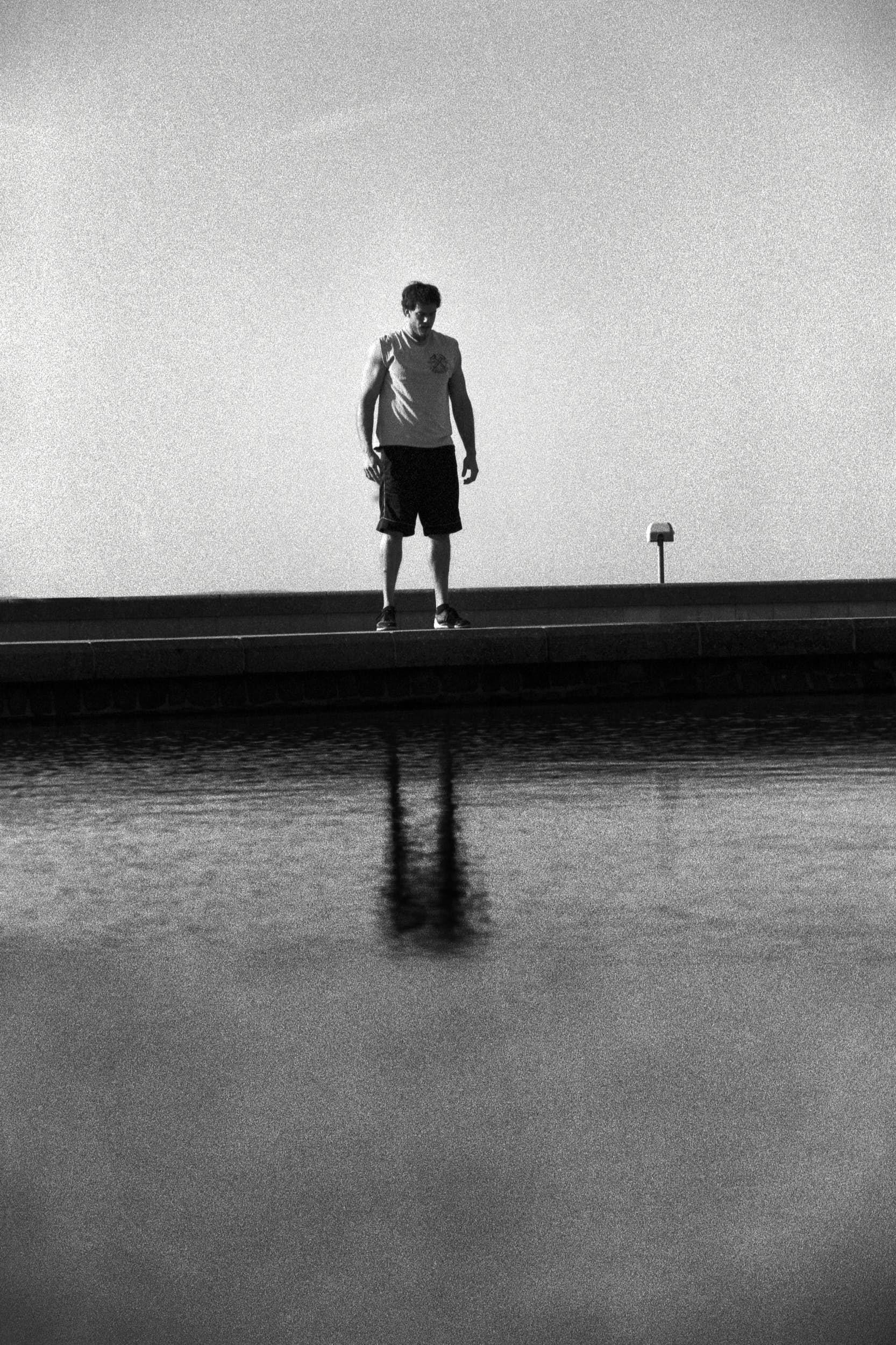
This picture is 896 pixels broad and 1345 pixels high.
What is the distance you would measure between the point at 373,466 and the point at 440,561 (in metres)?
0.52

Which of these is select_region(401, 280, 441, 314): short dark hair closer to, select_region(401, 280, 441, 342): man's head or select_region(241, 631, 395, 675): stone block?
select_region(401, 280, 441, 342): man's head

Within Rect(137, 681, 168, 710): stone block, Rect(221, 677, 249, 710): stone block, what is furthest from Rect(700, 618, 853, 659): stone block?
Rect(137, 681, 168, 710): stone block

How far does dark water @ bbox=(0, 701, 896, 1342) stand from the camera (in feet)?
4.77

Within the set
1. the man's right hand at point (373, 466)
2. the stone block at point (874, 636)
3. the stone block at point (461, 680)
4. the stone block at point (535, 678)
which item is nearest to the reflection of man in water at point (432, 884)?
the stone block at point (461, 680)

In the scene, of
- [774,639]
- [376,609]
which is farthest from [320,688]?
[376,609]

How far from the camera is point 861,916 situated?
2.95 meters

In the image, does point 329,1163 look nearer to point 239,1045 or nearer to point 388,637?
point 239,1045

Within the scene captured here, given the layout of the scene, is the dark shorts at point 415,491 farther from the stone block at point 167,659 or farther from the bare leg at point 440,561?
the stone block at point 167,659

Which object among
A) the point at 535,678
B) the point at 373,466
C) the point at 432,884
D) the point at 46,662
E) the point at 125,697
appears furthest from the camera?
the point at 373,466

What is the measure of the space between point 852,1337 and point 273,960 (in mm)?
1454

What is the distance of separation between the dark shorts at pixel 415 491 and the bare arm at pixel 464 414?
18 centimetres

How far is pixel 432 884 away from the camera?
3.34 m

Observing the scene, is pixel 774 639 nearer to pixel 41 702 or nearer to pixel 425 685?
pixel 425 685

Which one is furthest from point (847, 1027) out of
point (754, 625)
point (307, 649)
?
point (754, 625)
